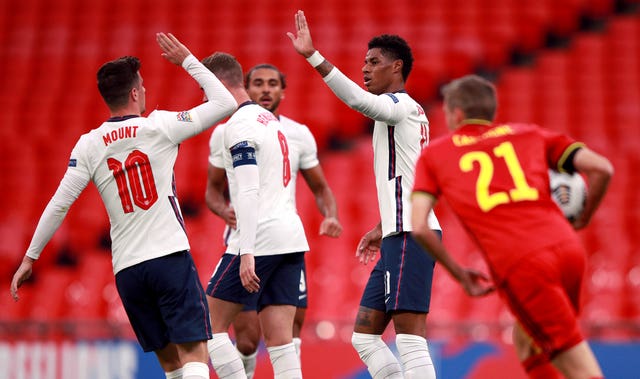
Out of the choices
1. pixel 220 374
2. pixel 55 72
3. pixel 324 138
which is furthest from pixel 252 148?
pixel 55 72

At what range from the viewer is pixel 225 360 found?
5.98m

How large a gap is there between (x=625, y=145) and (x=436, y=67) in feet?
9.51

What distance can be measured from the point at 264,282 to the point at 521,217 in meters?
2.24

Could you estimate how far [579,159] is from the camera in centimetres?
438

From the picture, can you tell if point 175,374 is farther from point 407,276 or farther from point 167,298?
point 407,276

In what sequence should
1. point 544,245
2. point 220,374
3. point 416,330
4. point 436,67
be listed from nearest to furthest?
point 544,245
point 416,330
point 220,374
point 436,67

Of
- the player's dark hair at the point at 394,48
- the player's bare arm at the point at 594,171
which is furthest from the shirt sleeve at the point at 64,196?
the player's bare arm at the point at 594,171

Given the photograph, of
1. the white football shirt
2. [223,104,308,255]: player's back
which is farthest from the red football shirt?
[223,104,308,255]: player's back

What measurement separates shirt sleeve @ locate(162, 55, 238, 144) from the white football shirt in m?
0.80

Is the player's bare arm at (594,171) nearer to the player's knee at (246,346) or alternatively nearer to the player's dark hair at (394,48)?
the player's dark hair at (394,48)

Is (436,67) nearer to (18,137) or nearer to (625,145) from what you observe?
(625,145)

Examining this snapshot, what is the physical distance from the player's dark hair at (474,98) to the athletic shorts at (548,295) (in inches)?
28.5

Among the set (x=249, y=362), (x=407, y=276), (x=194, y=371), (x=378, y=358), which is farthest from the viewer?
(x=249, y=362)

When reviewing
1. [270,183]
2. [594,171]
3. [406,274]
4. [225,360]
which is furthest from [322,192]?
[594,171]
